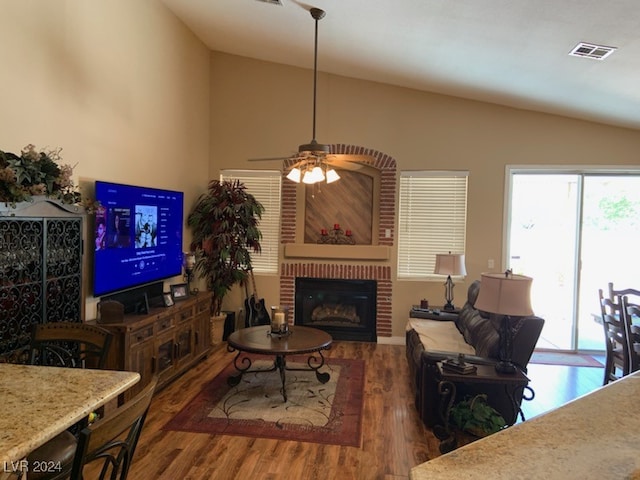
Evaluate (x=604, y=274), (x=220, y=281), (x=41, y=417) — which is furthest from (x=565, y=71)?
(x=41, y=417)

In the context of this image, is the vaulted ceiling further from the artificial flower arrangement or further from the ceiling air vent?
the artificial flower arrangement

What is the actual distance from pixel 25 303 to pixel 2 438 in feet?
5.09

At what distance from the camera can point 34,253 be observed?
2.57 meters

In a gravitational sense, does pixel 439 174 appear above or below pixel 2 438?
above

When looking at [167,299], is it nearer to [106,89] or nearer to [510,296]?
[106,89]

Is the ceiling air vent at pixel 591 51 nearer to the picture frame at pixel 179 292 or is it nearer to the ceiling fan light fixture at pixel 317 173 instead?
the ceiling fan light fixture at pixel 317 173

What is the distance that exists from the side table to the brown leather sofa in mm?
66

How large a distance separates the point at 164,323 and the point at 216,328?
5.13 ft

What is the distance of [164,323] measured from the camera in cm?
409

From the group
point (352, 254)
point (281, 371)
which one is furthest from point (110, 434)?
point (352, 254)

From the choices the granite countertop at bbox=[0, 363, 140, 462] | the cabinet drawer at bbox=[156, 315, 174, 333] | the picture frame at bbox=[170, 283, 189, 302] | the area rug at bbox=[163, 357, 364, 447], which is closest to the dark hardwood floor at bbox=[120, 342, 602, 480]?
the area rug at bbox=[163, 357, 364, 447]

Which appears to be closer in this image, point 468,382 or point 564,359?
point 468,382

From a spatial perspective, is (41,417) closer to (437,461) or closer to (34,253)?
(437,461)

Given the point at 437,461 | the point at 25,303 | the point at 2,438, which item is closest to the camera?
the point at 437,461
